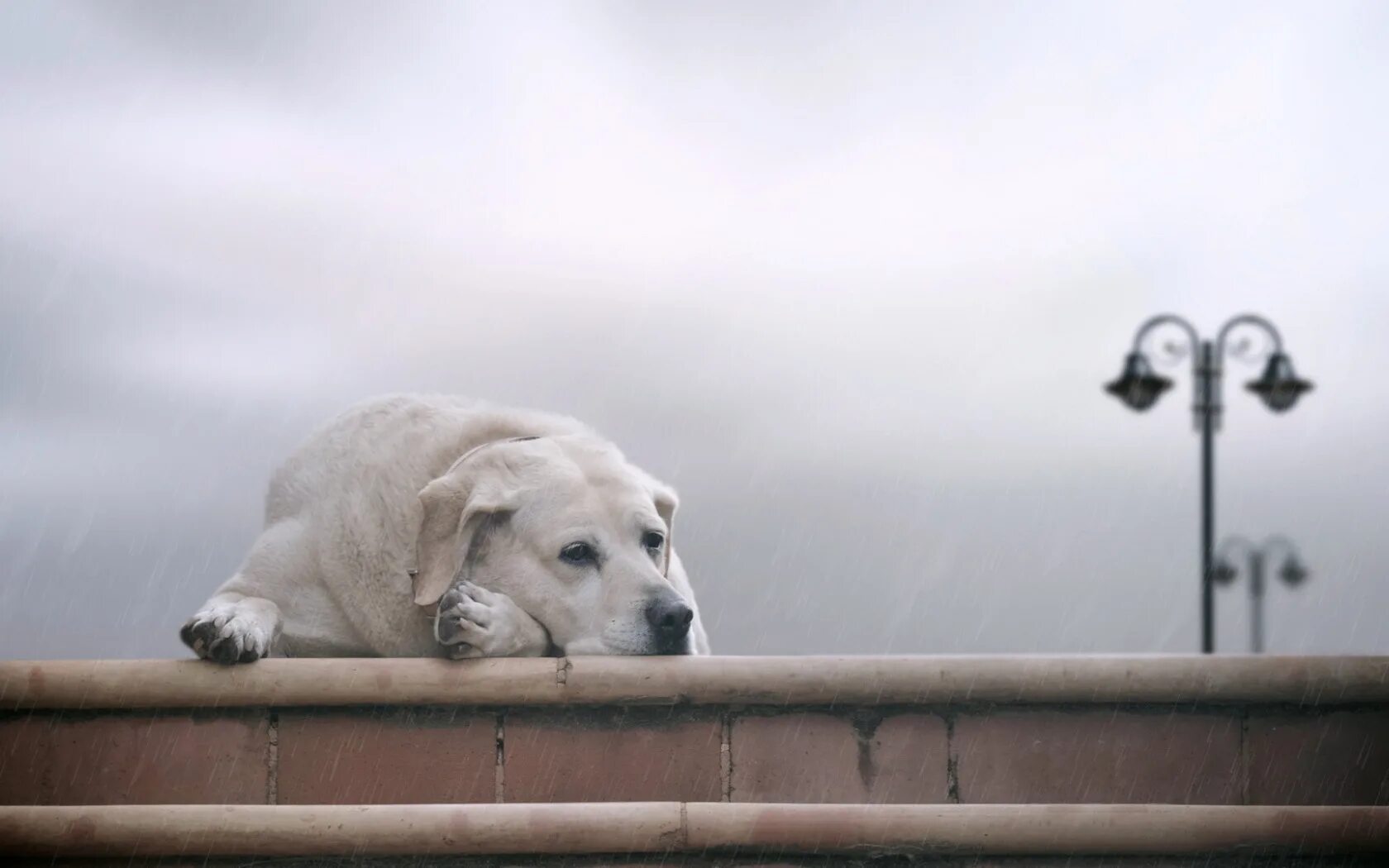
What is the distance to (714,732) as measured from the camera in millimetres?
4152

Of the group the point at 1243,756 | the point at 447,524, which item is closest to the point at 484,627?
the point at 447,524

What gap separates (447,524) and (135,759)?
1.33m

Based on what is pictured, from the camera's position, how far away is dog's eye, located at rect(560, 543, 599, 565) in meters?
4.82

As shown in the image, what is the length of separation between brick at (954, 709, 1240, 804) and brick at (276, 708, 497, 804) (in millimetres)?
1581

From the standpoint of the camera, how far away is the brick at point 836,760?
4141mm

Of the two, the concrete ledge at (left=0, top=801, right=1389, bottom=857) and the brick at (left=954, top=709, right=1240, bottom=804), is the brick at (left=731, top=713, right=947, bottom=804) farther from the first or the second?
the concrete ledge at (left=0, top=801, right=1389, bottom=857)

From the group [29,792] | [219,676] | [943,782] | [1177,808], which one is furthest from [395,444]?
[1177,808]

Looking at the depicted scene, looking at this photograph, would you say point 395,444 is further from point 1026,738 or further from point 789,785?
point 1026,738

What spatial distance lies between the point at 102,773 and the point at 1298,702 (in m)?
3.93

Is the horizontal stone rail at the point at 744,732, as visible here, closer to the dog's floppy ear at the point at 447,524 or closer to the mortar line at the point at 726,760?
the mortar line at the point at 726,760

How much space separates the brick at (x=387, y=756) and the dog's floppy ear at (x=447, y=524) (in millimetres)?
668

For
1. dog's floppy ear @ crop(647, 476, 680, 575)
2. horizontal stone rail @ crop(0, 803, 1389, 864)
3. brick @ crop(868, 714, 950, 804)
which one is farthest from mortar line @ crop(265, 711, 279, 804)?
brick @ crop(868, 714, 950, 804)

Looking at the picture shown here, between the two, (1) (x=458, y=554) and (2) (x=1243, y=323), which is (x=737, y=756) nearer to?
(1) (x=458, y=554)

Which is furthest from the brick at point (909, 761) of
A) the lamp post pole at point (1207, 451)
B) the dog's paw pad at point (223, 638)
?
the lamp post pole at point (1207, 451)
